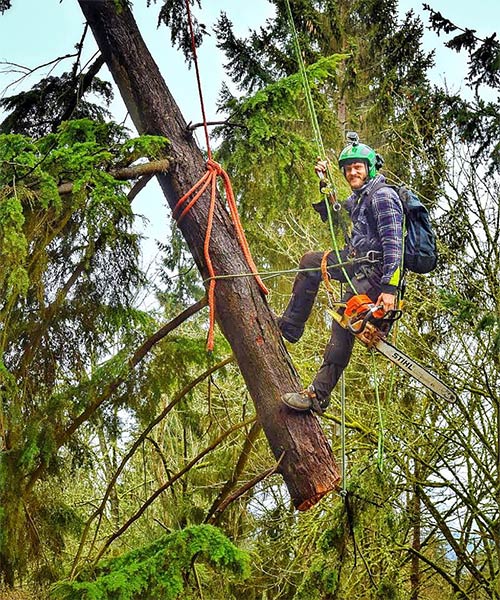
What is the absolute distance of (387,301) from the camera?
8.79ft

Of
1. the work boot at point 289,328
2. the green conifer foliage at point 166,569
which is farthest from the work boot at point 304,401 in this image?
the green conifer foliage at point 166,569

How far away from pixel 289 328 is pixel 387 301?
420 millimetres

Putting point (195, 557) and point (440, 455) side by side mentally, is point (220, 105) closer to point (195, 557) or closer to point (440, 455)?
point (195, 557)

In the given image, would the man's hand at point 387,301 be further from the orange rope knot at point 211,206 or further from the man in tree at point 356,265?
the orange rope knot at point 211,206

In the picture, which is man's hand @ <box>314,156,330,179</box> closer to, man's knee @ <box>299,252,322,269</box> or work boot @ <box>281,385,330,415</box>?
man's knee @ <box>299,252,322,269</box>

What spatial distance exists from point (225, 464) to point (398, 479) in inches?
46.5

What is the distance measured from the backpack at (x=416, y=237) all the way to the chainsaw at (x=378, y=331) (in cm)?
19

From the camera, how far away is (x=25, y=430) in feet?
10.6

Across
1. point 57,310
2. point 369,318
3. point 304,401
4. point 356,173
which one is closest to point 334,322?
point 369,318

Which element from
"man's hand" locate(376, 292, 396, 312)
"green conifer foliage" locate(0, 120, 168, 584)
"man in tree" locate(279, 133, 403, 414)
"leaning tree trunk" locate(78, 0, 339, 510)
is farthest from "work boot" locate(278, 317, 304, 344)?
"green conifer foliage" locate(0, 120, 168, 584)

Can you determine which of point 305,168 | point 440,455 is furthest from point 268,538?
point 305,168

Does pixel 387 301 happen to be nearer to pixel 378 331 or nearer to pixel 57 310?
pixel 378 331

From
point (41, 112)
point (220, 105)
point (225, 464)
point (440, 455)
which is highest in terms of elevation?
point (41, 112)

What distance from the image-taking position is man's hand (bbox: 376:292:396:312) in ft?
8.78
